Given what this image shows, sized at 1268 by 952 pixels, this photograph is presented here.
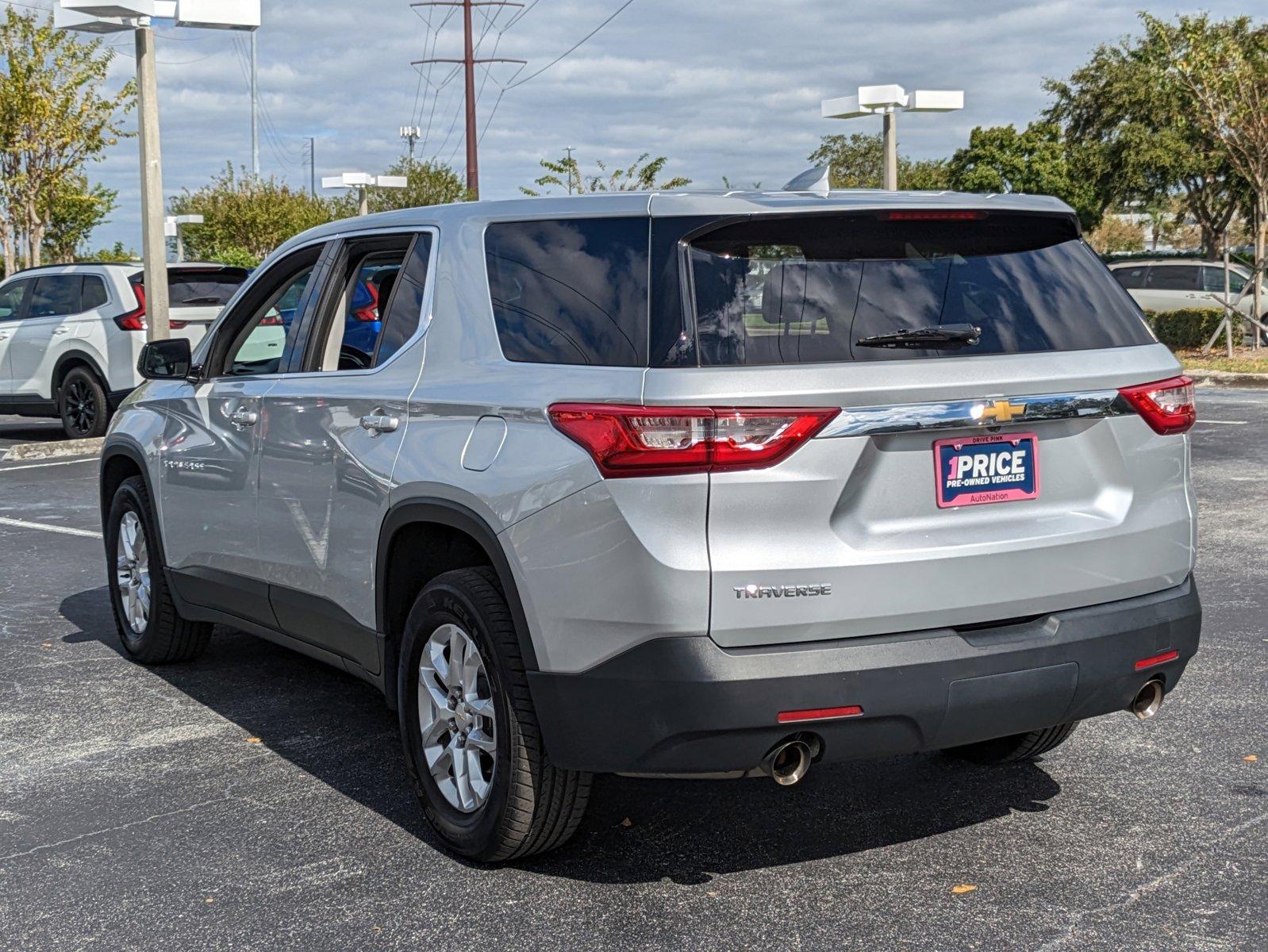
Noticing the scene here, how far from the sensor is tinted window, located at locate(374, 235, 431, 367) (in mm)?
4516

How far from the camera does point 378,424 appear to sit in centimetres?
451

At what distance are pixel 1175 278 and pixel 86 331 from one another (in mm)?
22081

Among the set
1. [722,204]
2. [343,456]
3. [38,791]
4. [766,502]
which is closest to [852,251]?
[722,204]

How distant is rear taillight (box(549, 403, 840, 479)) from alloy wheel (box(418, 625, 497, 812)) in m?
0.86

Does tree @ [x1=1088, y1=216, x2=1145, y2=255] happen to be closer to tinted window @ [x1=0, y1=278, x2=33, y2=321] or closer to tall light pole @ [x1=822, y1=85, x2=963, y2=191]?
tall light pole @ [x1=822, y1=85, x2=963, y2=191]

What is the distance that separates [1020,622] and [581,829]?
148 cm

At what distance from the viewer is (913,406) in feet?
11.7

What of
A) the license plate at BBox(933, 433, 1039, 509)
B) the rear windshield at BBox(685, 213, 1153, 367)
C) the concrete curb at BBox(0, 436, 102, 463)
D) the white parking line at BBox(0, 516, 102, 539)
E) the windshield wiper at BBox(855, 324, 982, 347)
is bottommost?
the white parking line at BBox(0, 516, 102, 539)

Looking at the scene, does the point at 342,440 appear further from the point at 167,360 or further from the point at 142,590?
the point at 142,590

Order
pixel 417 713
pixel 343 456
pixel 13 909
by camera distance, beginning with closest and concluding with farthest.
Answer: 1. pixel 13 909
2. pixel 417 713
3. pixel 343 456

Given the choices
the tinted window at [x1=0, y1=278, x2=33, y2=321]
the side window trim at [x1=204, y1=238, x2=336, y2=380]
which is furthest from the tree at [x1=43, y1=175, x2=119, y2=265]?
the side window trim at [x1=204, y1=238, x2=336, y2=380]

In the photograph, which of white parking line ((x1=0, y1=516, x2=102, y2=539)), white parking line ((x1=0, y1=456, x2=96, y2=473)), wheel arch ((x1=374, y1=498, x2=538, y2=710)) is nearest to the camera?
wheel arch ((x1=374, y1=498, x2=538, y2=710))

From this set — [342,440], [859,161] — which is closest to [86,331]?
[342,440]

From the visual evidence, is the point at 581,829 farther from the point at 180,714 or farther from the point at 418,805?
the point at 180,714
